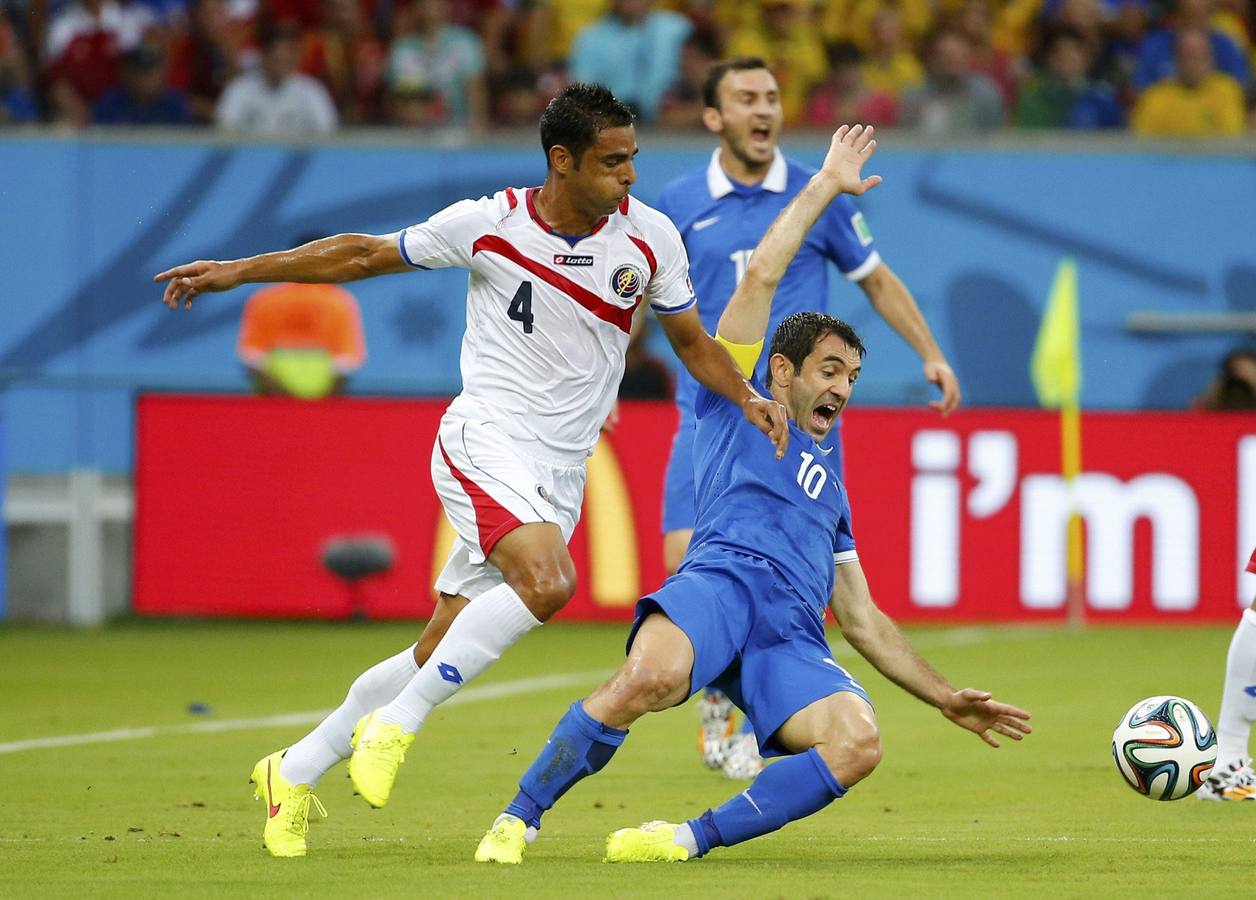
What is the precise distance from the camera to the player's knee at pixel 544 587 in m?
6.23

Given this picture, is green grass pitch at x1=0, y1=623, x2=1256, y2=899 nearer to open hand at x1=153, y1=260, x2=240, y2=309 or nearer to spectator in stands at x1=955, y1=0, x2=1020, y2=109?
open hand at x1=153, y1=260, x2=240, y2=309

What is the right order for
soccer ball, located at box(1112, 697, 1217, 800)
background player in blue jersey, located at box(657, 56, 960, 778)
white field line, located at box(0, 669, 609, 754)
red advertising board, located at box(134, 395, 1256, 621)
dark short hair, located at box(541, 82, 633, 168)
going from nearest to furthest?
dark short hair, located at box(541, 82, 633, 168) → soccer ball, located at box(1112, 697, 1217, 800) → background player in blue jersey, located at box(657, 56, 960, 778) → white field line, located at box(0, 669, 609, 754) → red advertising board, located at box(134, 395, 1256, 621)

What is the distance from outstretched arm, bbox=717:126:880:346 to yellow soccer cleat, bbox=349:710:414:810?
1783 millimetres

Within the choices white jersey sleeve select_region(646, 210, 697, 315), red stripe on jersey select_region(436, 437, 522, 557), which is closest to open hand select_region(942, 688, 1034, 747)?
red stripe on jersey select_region(436, 437, 522, 557)

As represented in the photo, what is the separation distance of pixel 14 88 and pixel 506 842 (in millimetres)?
12285

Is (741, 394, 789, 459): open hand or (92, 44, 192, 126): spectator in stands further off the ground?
(92, 44, 192, 126): spectator in stands

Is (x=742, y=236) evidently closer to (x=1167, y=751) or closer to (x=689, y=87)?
(x=1167, y=751)

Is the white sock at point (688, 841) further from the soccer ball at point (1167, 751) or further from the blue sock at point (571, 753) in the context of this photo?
the soccer ball at point (1167, 751)

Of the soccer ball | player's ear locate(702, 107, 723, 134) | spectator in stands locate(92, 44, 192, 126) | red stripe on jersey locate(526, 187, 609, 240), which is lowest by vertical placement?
the soccer ball

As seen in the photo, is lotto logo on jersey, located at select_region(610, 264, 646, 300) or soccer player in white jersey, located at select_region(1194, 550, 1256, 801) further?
soccer player in white jersey, located at select_region(1194, 550, 1256, 801)

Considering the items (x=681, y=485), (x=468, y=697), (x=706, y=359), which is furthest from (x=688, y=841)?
(x=468, y=697)

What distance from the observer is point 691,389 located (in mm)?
8797

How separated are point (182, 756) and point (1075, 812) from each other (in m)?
3.83

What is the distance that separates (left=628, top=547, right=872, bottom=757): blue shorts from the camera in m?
6.14
